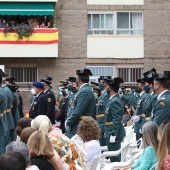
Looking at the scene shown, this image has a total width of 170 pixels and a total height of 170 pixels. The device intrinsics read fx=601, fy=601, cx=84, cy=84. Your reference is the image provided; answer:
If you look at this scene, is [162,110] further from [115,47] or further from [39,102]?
[115,47]

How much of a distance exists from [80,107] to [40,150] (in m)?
4.93

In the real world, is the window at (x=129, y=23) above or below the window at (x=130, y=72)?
above

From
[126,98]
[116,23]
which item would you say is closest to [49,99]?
[126,98]

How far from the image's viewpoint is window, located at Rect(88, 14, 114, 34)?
31.0 metres

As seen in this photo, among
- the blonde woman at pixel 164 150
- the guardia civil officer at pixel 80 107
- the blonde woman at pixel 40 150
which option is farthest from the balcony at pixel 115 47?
the blonde woman at pixel 40 150

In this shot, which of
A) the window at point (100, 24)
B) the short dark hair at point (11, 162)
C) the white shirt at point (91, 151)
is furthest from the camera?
the window at point (100, 24)

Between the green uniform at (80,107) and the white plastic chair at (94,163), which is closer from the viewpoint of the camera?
the white plastic chair at (94,163)

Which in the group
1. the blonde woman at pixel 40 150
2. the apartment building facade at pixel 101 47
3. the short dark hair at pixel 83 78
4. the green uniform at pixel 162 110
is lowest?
the blonde woman at pixel 40 150

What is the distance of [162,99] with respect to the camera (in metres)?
9.30

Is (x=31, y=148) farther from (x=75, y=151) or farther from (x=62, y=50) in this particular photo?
(x=62, y=50)

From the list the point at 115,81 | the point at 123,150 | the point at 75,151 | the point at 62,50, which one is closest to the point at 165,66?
the point at 62,50

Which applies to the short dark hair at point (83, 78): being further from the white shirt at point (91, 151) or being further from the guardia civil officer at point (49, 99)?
the guardia civil officer at point (49, 99)

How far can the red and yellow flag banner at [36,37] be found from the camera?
2988 cm

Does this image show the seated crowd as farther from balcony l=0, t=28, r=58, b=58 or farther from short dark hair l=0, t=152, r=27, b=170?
balcony l=0, t=28, r=58, b=58
